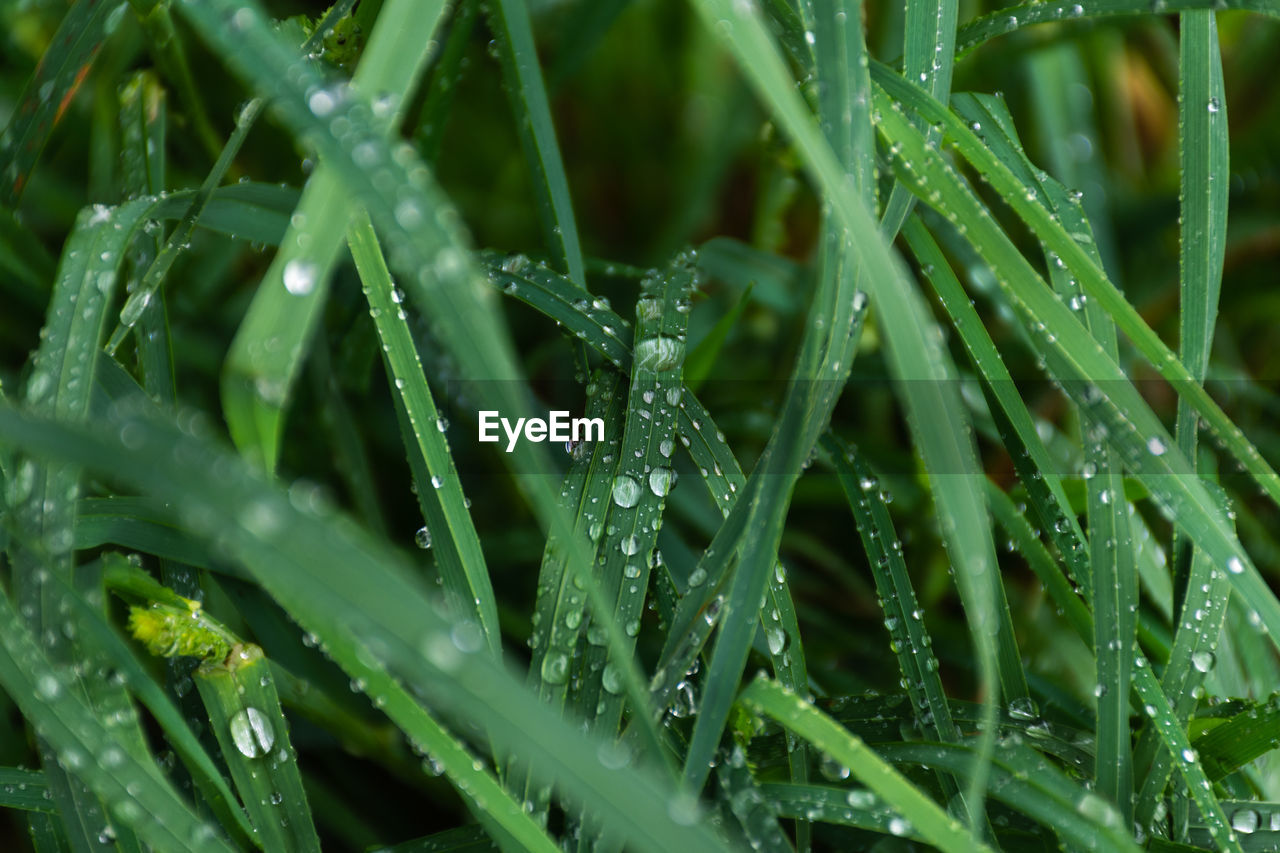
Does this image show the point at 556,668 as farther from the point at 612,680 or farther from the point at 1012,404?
the point at 1012,404

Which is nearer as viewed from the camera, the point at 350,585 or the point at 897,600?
the point at 350,585

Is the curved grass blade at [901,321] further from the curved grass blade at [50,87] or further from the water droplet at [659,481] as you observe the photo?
the curved grass blade at [50,87]

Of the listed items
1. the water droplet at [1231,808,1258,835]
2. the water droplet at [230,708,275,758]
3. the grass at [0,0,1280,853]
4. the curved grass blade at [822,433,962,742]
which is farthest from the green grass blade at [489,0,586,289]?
the water droplet at [1231,808,1258,835]

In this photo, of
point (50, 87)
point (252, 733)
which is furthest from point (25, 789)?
point (50, 87)

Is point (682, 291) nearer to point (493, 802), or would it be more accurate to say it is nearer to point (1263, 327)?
point (493, 802)

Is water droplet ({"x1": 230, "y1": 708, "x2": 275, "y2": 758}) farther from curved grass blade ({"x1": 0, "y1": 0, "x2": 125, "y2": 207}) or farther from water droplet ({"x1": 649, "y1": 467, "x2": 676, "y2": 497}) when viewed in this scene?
curved grass blade ({"x1": 0, "y1": 0, "x2": 125, "y2": 207})

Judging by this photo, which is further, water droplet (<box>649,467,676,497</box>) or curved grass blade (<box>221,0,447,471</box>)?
water droplet (<box>649,467,676,497</box>)

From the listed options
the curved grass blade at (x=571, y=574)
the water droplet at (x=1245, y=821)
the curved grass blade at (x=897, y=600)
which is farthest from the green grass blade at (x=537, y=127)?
the water droplet at (x=1245, y=821)
